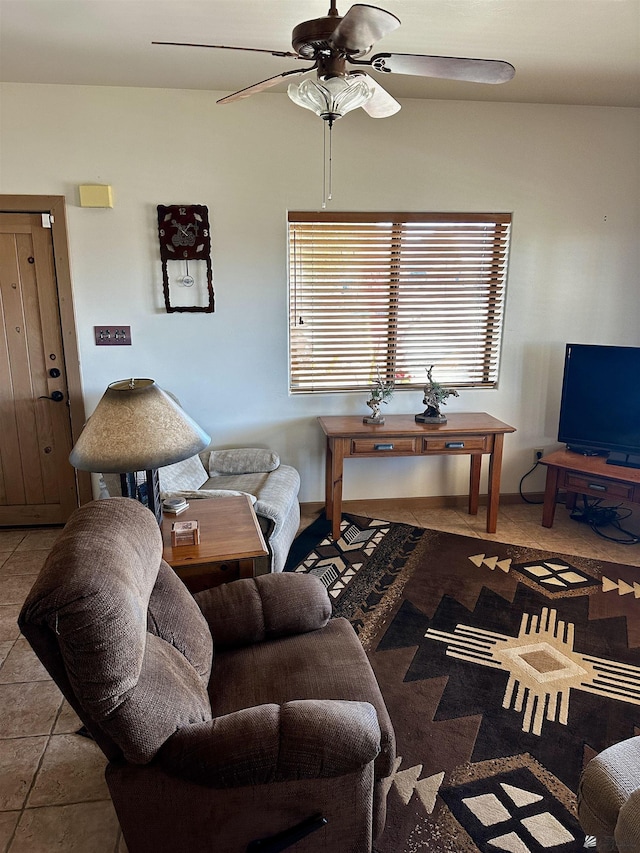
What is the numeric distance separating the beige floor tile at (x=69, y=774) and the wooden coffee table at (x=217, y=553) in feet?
2.17

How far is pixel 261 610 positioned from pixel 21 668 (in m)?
1.32

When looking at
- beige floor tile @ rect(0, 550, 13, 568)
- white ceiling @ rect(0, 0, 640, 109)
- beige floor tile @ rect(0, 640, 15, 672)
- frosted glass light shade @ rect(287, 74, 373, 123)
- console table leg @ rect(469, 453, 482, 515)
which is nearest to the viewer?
frosted glass light shade @ rect(287, 74, 373, 123)

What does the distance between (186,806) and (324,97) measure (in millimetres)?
2116

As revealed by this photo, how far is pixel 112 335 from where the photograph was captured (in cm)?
353

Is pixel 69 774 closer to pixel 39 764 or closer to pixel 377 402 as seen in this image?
pixel 39 764

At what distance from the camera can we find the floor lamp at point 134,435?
6.05 feet

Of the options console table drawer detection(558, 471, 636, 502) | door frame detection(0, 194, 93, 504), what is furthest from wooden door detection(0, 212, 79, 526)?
console table drawer detection(558, 471, 636, 502)

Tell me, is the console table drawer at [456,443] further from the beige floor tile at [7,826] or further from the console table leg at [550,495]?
the beige floor tile at [7,826]

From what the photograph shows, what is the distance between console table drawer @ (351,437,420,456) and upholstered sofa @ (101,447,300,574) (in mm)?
448

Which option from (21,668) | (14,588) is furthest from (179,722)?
(14,588)

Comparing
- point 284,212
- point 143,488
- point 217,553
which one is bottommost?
point 217,553

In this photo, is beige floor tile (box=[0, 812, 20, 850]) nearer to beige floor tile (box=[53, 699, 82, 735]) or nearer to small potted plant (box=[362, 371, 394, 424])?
beige floor tile (box=[53, 699, 82, 735])

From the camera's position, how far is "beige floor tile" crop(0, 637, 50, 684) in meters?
2.33

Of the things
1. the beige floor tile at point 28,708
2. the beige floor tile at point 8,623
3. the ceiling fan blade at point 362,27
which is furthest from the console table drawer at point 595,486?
the beige floor tile at point 8,623
